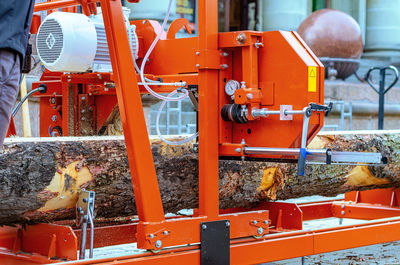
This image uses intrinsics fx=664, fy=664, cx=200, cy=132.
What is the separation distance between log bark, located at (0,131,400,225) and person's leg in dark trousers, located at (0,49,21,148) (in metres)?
0.73

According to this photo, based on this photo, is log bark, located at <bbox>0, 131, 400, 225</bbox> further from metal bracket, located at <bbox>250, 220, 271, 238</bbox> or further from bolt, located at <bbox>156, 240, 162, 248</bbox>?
bolt, located at <bbox>156, 240, 162, 248</bbox>

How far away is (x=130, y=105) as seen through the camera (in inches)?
122

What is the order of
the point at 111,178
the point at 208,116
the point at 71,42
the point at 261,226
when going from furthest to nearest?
the point at 71,42 < the point at 261,226 < the point at 111,178 < the point at 208,116

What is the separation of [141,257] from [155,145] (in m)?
0.74

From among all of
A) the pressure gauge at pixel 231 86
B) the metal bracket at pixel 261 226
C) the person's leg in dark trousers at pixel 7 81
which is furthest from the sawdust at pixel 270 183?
the person's leg in dark trousers at pixel 7 81

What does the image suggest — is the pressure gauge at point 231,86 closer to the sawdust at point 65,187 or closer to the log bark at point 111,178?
the log bark at point 111,178

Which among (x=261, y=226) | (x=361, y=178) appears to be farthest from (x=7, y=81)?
(x=361, y=178)

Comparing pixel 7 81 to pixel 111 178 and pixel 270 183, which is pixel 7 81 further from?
pixel 270 183

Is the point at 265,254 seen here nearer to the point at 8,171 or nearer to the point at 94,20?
the point at 8,171

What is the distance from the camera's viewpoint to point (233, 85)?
339cm

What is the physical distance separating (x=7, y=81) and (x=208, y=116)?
1.21 meters

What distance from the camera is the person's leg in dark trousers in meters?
2.42

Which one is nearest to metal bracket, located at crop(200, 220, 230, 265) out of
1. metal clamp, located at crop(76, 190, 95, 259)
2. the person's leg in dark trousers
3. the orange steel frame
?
the orange steel frame

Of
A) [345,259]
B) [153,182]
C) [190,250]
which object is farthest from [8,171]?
[345,259]
